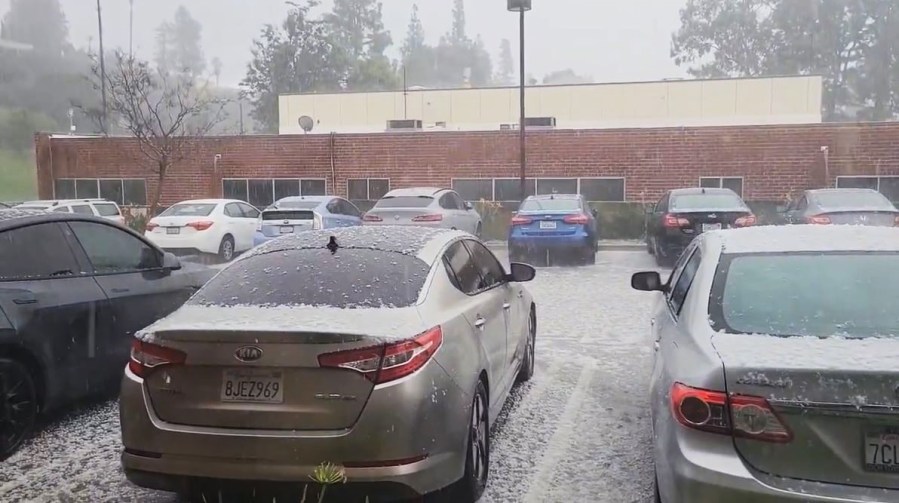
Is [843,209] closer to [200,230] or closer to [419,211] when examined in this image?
[419,211]

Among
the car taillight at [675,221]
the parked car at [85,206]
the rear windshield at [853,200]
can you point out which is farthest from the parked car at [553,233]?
the parked car at [85,206]

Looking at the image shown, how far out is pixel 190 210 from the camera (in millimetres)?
17047

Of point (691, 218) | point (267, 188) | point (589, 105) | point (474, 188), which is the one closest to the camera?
point (691, 218)

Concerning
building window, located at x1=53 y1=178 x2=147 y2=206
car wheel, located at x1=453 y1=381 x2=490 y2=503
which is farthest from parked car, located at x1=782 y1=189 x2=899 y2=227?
building window, located at x1=53 y1=178 x2=147 y2=206

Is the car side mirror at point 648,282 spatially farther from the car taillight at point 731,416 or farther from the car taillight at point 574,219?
the car taillight at point 574,219

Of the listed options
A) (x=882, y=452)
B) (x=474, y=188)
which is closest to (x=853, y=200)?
(x=474, y=188)

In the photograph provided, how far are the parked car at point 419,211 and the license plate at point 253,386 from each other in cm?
1121

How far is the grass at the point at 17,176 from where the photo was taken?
114 feet

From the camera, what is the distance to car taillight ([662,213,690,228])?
13523mm

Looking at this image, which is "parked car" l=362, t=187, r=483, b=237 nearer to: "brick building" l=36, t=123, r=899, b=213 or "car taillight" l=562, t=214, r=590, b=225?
"car taillight" l=562, t=214, r=590, b=225

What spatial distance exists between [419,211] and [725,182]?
10675mm

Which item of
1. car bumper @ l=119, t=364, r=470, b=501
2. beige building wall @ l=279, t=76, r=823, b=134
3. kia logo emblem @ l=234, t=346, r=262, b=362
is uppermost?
beige building wall @ l=279, t=76, r=823, b=134

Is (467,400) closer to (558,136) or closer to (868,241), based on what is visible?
(868,241)

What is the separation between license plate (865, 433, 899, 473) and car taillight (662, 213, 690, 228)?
11.1 metres
